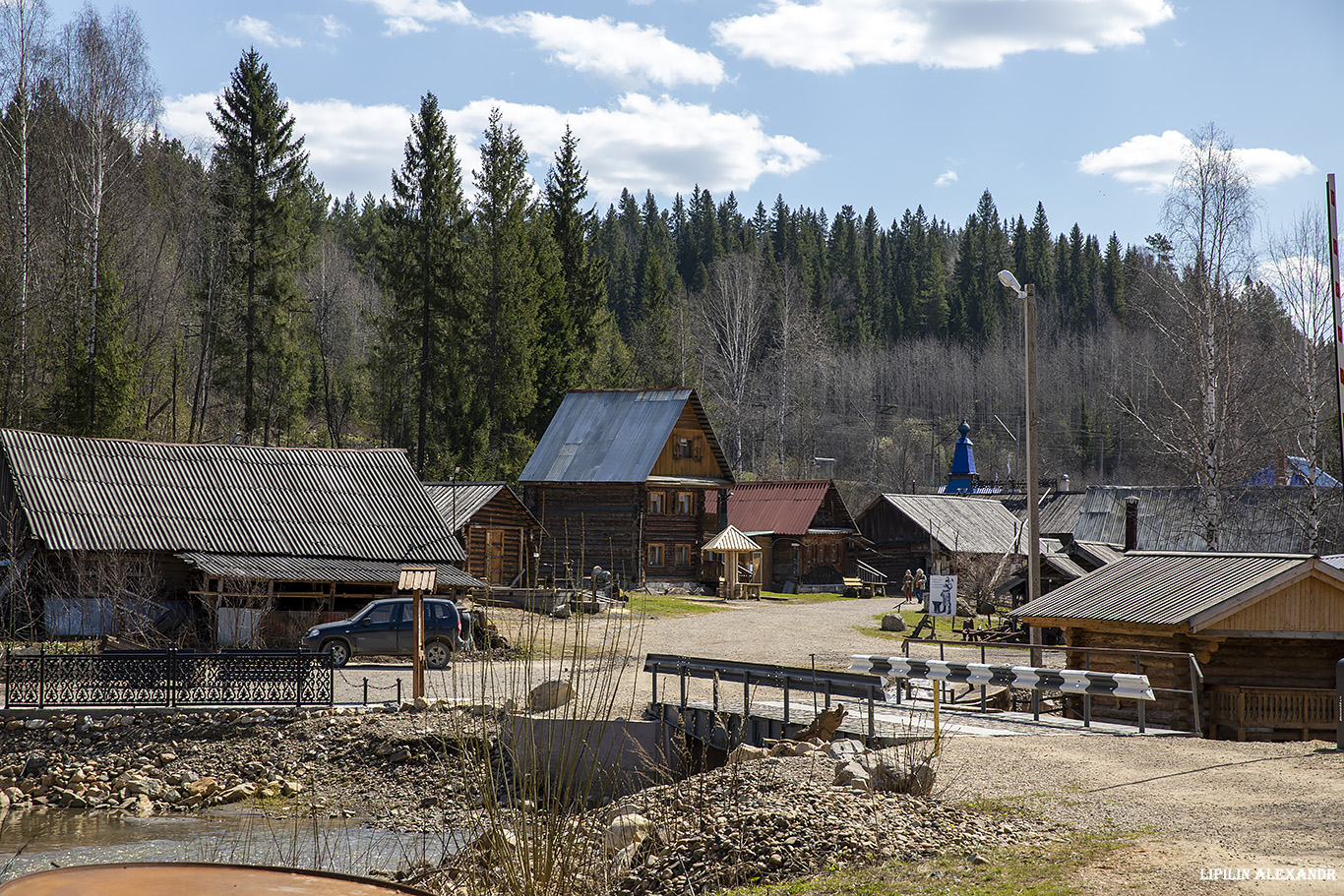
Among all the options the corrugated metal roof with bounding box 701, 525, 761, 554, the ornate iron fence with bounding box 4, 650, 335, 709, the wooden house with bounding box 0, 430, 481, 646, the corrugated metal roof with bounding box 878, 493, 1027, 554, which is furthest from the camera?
the corrugated metal roof with bounding box 878, 493, 1027, 554

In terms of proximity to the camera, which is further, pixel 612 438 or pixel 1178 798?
pixel 612 438

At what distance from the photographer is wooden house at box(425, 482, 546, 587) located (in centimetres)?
3928

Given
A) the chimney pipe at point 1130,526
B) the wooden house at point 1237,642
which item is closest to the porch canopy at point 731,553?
the chimney pipe at point 1130,526

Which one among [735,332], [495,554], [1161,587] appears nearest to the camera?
[1161,587]

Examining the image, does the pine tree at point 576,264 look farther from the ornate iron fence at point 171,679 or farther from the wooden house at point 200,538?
the ornate iron fence at point 171,679

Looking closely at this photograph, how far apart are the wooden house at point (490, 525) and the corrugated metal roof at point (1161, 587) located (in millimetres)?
22052

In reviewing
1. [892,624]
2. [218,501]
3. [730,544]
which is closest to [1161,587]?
[892,624]

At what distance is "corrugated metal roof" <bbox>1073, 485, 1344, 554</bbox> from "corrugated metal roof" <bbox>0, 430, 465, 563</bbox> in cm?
2574

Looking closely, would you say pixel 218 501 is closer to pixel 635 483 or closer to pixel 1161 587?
pixel 635 483

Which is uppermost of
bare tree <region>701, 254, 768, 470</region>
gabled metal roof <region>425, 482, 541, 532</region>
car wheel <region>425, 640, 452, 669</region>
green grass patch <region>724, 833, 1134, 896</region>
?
bare tree <region>701, 254, 768, 470</region>

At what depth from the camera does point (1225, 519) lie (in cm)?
3591

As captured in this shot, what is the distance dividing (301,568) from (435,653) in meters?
5.34

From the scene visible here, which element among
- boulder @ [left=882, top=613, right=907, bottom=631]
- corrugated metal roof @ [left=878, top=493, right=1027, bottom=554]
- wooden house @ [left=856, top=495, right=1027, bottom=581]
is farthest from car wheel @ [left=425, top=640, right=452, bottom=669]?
wooden house @ [left=856, top=495, right=1027, bottom=581]

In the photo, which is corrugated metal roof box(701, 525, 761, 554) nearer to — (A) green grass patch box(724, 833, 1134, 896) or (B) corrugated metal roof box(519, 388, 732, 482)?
(B) corrugated metal roof box(519, 388, 732, 482)
